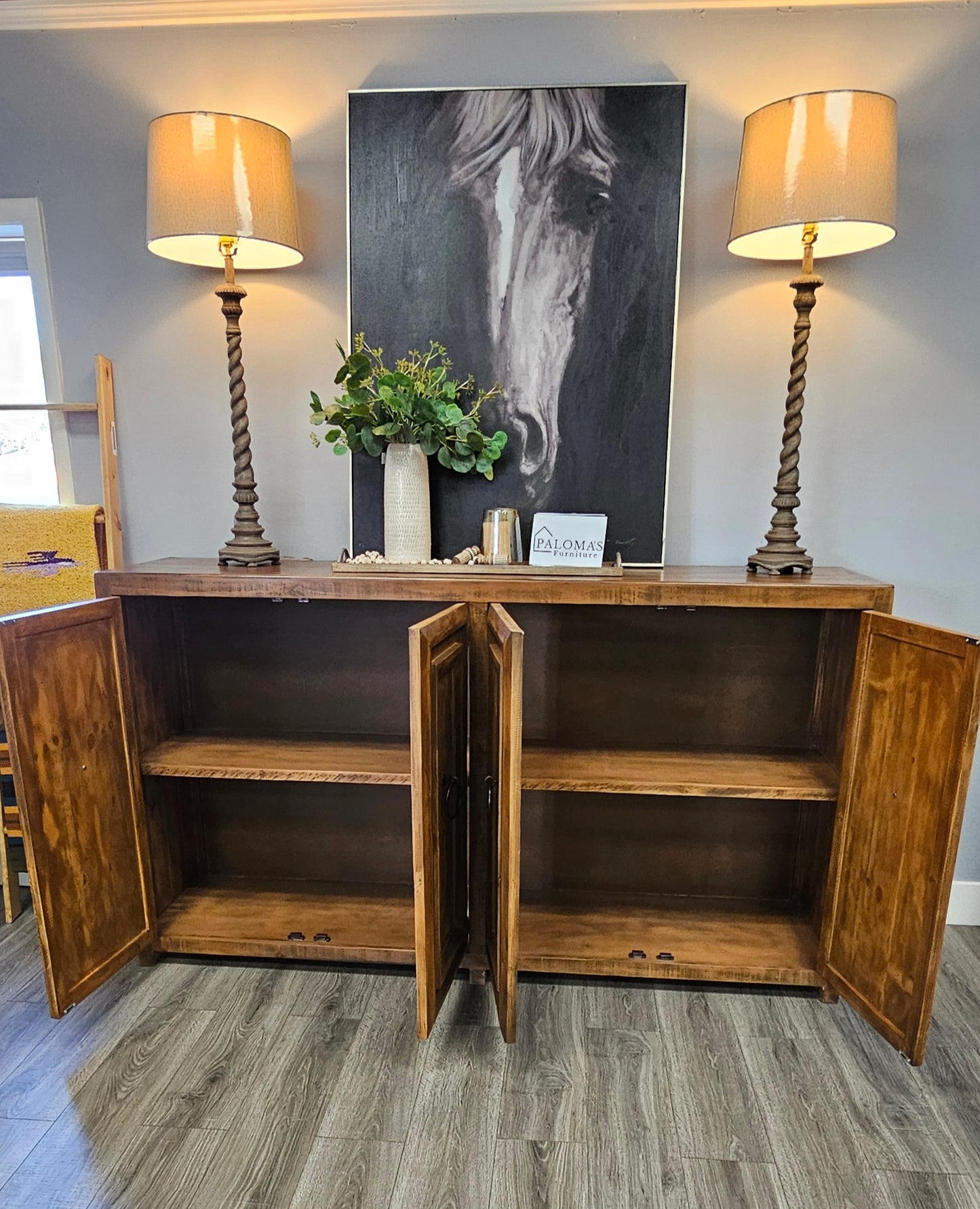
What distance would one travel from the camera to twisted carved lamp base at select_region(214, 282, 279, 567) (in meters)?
1.69

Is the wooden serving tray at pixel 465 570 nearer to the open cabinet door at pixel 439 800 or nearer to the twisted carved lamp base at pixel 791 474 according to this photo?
the open cabinet door at pixel 439 800

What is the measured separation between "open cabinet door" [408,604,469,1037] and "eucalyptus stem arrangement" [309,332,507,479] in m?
0.45

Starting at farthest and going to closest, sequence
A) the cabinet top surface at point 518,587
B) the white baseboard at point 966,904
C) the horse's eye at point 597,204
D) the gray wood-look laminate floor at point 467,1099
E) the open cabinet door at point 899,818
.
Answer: the white baseboard at point 966,904 < the horse's eye at point 597,204 < the cabinet top surface at point 518,587 < the open cabinet door at point 899,818 < the gray wood-look laminate floor at point 467,1099

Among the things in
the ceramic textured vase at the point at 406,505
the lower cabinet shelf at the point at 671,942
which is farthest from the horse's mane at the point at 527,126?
the lower cabinet shelf at the point at 671,942

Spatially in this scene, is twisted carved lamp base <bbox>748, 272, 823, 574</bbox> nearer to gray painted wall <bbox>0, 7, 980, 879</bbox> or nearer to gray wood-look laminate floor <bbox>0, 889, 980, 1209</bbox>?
gray painted wall <bbox>0, 7, 980, 879</bbox>

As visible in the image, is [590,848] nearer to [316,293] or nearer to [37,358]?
[316,293]

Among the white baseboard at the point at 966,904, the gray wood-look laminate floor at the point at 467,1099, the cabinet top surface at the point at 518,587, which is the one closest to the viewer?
the gray wood-look laminate floor at the point at 467,1099

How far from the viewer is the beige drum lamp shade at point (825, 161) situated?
4.77 feet

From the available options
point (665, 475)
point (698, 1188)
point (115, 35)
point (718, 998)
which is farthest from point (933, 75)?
point (698, 1188)

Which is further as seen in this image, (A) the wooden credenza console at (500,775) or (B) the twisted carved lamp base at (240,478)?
(B) the twisted carved lamp base at (240,478)

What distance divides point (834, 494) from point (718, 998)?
53.7 inches

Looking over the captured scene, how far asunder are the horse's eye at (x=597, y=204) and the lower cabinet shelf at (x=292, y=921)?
6.34 ft

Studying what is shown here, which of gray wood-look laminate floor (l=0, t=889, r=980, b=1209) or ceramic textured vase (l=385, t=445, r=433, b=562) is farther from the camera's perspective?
ceramic textured vase (l=385, t=445, r=433, b=562)

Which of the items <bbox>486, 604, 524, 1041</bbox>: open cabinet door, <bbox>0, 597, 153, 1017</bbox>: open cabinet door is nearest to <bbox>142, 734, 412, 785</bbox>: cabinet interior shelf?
<bbox>0, 597, 153, 1017</bbox>: open cabinet door
